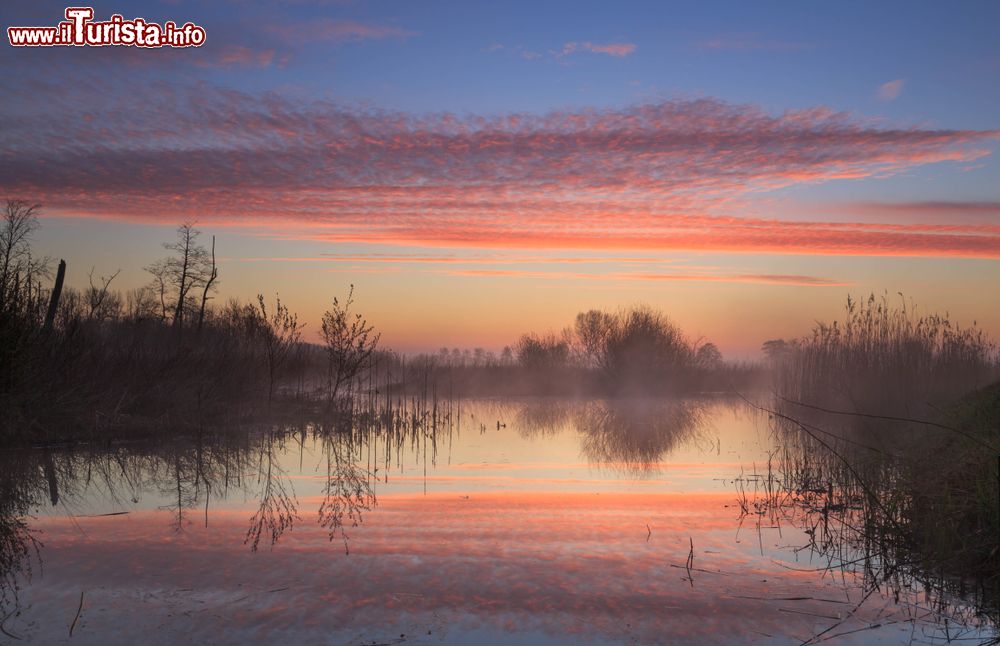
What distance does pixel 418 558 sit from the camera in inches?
220

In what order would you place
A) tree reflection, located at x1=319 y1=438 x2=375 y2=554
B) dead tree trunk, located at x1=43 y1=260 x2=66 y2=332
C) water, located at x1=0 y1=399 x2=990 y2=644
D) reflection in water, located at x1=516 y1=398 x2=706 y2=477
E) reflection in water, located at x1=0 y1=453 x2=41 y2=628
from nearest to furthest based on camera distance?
water, located at x1=0 y1=399 x2=990 y2=644 → reflection in water, located at x1=0 y1=453 x2=41 y2=628 → tree reflection, located at x1=319 y1=438 x2=375 y2=554 → reflection in water, located at x1=516 y1=398 x2=706 y2=477 → dead tree trunk, located at x1=43 y1=260 x2=66 y2=332

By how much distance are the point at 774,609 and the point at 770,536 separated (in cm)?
210

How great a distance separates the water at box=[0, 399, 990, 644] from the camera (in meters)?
4.18

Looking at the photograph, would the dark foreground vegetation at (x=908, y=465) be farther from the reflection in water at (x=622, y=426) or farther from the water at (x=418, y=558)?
the reflection in water at (x=622, y=426)

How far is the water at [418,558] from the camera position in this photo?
418 centimetres

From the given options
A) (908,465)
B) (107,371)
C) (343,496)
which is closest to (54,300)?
(107,371)

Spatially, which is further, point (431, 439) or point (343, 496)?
point (431, 439)

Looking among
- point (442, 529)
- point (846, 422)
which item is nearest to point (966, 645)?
point (442, 529)

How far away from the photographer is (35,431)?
1162 cm

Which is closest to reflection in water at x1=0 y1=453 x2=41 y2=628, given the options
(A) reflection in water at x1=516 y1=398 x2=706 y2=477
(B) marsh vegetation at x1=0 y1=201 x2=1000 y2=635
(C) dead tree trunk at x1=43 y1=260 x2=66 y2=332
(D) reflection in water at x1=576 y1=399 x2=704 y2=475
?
(B) marsh vegetation at x1=0 y1=201 x2=1000 y2=635

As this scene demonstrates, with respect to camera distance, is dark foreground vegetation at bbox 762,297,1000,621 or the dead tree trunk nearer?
dark foreground vegetation at bbox 762,297,1000,621

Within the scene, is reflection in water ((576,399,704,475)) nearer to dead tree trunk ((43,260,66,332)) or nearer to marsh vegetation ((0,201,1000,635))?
marsh vegetation ((0,201,1000,635))

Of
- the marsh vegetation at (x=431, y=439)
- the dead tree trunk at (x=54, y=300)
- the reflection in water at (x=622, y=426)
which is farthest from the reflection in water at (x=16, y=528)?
the reflection in water at (x=622, y=426)

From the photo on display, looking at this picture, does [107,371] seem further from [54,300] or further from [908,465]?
[908,465]
